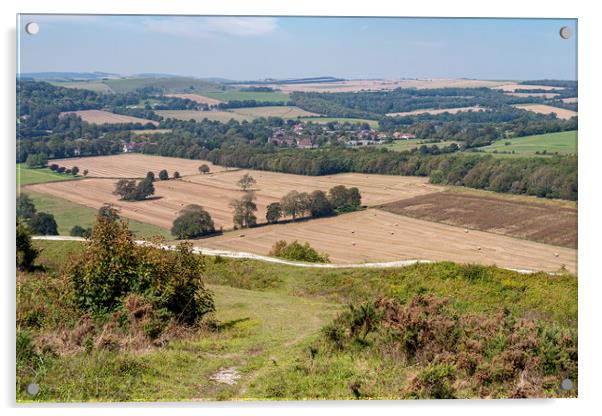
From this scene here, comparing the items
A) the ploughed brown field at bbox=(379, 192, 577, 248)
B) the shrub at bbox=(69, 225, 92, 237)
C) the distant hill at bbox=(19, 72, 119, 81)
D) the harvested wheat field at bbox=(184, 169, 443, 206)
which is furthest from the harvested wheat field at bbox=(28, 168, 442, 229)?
the distant hill at bbox=(19, 72, 119, 81)

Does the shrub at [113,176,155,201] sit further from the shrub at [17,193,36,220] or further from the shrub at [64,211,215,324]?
the shrub at [17,193,36,220]

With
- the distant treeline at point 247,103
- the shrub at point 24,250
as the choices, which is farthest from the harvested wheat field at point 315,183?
the shrub at point 24,250

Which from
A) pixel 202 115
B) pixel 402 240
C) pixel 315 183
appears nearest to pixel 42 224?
pixel 202 115

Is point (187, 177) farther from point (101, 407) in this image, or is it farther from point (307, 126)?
point (101, 407)

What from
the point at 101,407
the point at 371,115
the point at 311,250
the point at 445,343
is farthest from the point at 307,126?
the point at 101,407

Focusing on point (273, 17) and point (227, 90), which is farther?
point (227, 90)

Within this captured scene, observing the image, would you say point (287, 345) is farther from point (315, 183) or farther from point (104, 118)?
point (104, 118)
